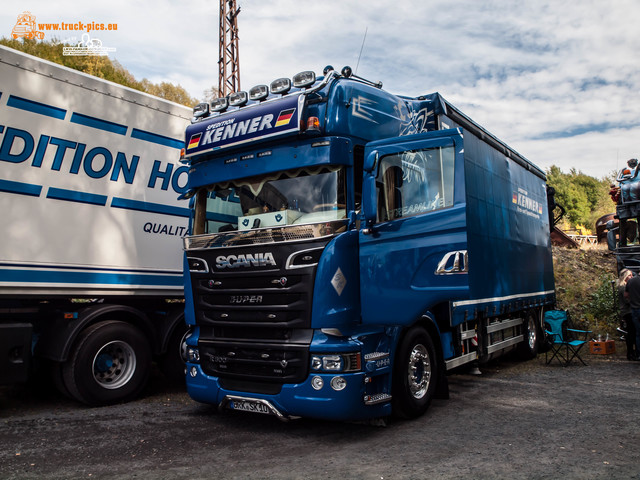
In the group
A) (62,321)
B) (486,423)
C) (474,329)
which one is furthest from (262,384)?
(474,329)

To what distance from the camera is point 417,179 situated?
5664 mm

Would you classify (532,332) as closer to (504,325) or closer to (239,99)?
(504,325)

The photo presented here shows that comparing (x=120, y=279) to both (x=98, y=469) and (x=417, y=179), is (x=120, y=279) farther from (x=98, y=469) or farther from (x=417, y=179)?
(x=417, y=179)

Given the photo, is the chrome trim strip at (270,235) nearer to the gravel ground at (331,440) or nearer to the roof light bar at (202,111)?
the roof light bar at (202,111)

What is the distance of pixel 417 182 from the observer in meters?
5.68

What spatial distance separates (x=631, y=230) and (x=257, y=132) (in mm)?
10352

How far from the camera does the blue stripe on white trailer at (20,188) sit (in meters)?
6.09

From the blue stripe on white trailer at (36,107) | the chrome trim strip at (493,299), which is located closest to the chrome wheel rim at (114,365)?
the blue stripe on white trailer at (36,107)

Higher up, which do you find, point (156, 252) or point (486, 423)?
point (156, 252)

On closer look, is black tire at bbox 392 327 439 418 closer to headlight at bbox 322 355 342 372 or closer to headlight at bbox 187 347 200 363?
headlight at bbox 322 355 342 372

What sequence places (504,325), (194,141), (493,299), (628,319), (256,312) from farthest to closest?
(628,319), (504,325), (493,299), (194,141), (256,312)

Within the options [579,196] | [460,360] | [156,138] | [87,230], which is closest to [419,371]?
[460,360]

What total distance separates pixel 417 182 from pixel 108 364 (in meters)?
4.50

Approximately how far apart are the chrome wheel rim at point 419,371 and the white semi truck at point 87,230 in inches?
134
